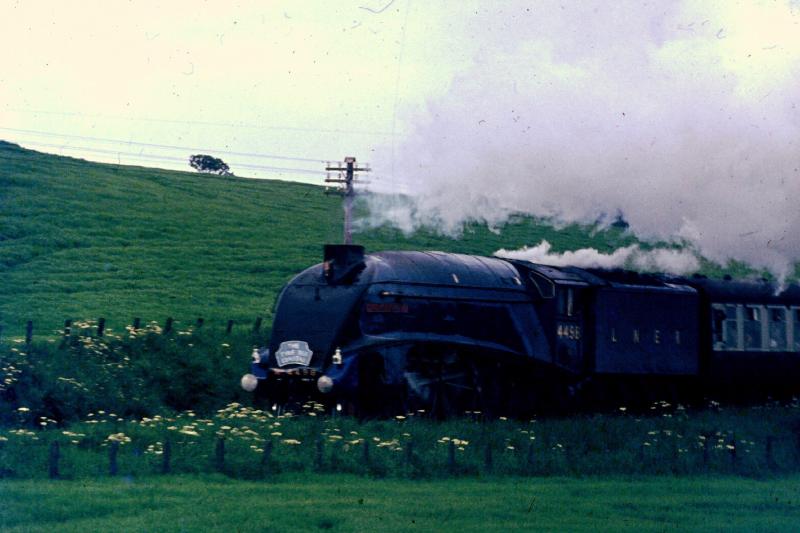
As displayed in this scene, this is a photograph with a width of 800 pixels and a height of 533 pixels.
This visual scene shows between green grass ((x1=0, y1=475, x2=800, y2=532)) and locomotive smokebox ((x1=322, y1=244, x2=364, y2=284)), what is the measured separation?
6.89 metres

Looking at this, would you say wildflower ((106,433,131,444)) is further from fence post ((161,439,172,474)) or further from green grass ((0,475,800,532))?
green grass ((0,475,800,532))

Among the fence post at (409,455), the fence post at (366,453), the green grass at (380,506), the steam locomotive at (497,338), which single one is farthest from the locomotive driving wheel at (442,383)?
the green grass at (380,506)

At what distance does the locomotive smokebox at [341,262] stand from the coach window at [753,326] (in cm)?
1261

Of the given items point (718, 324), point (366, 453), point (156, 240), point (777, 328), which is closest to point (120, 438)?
point (366, 453)

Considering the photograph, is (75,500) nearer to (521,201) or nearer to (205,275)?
(521,201)

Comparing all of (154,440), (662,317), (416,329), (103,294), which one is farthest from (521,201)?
(103,294)

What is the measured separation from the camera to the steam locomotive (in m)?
21.9

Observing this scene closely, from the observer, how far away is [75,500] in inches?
525

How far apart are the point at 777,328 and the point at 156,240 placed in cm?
2822

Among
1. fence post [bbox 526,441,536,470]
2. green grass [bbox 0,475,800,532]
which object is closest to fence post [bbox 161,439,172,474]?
green grass [bbox 0,475,800,532]

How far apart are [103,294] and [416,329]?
1947cm

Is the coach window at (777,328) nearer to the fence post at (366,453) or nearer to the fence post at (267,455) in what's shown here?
the fence post at (366,453)

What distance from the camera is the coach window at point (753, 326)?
30406 millimetres

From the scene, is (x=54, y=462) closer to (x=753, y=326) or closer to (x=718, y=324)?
(x=718, y=324)
